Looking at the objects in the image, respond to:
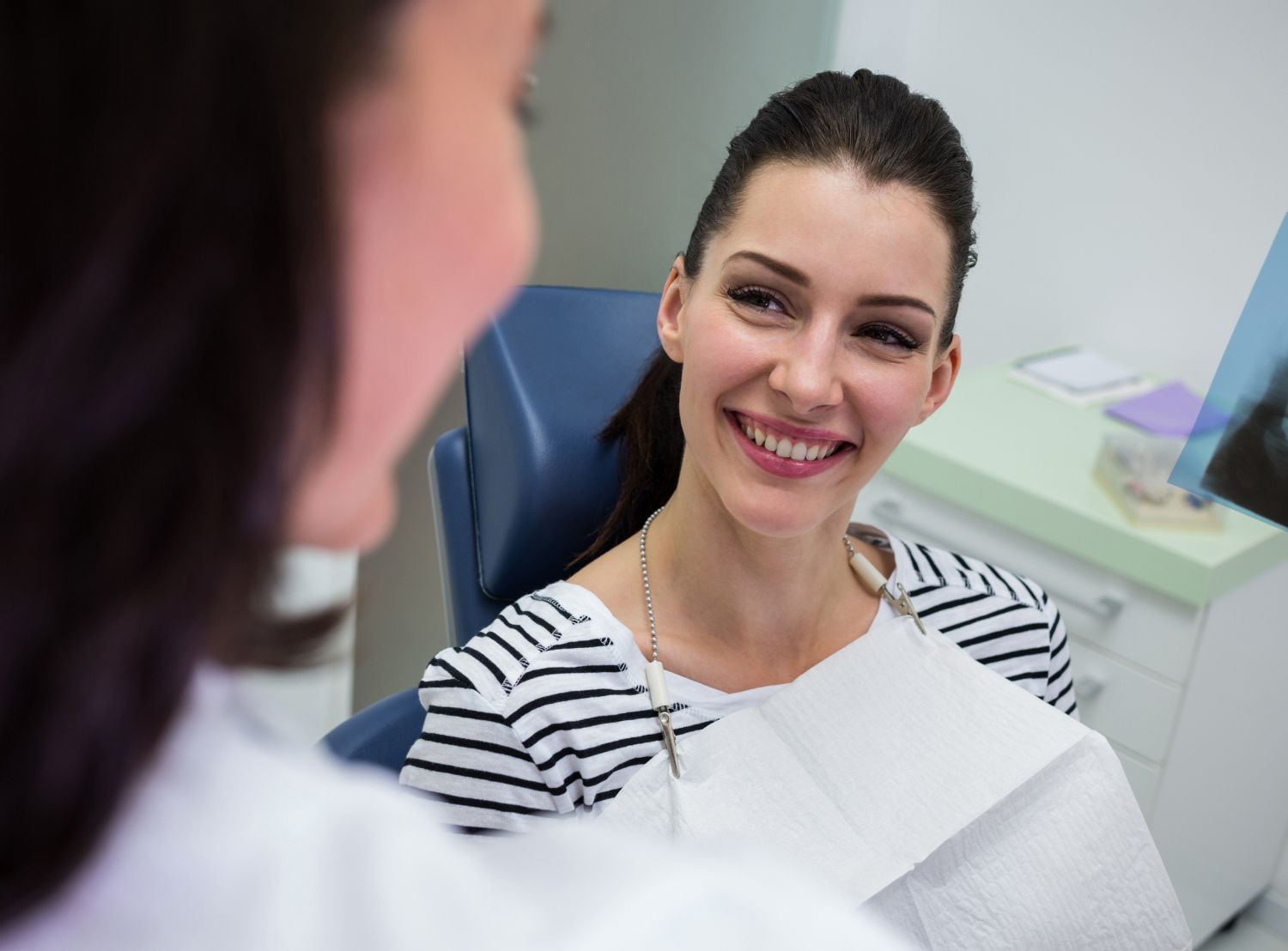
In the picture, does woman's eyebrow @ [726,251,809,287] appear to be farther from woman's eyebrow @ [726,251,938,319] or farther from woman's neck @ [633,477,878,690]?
woman's neck @ [633,477,878,690]

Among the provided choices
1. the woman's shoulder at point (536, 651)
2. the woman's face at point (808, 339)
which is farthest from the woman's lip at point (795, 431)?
the woman's shoulder at point (536, 651)

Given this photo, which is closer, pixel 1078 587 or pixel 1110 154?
pixel 1078 587

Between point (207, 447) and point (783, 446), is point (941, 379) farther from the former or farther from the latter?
point (207, 447)

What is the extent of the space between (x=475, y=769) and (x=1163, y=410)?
1352 millimetres

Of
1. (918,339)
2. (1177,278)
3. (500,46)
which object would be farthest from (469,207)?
(1177,278)

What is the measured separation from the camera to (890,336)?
1098mm

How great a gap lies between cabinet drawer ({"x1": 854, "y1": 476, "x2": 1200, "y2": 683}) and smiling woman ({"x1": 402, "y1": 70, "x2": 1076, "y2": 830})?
0.61m

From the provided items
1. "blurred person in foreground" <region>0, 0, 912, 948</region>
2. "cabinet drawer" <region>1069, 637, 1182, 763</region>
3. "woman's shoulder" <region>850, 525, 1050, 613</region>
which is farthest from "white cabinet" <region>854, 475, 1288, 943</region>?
"blurred person in foreground" <region>0, 0, 912, 948</region>

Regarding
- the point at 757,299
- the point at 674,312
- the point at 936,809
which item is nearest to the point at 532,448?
the point at 674,312

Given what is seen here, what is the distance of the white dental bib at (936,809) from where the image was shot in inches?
38.9

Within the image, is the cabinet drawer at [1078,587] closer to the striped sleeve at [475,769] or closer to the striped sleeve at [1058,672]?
the striped sleeve at [1058,672]

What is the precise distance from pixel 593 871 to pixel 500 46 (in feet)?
0.60

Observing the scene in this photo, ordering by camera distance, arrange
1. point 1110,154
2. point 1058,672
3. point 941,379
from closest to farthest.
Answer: point 941,379 < point 1058,672 < point 1110,154

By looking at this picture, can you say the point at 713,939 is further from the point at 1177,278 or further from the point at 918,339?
the point at 1177,278
